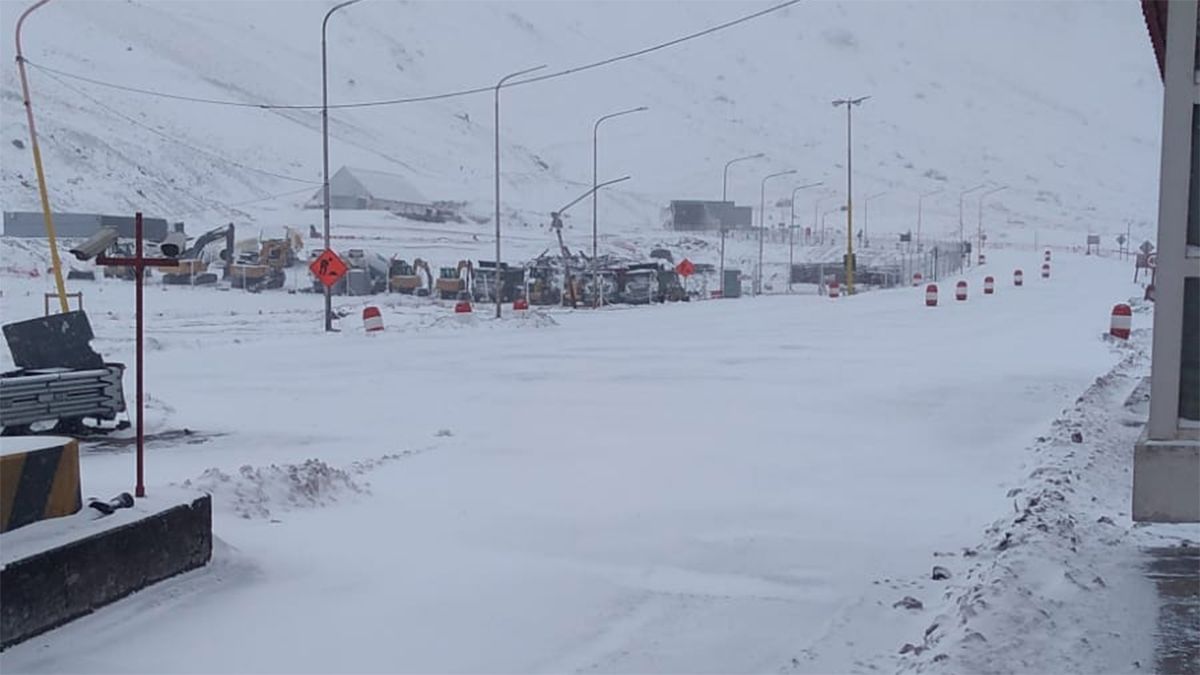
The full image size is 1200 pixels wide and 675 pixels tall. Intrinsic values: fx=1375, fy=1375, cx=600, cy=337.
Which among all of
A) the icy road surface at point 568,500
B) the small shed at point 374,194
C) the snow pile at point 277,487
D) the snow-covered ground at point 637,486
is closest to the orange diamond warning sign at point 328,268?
the snow-covered ground at point 637,486

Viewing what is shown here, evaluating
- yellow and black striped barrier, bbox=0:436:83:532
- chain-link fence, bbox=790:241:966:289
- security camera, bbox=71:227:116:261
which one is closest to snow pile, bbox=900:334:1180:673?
yellow and black striped barrier, bbox=0:436:83:532

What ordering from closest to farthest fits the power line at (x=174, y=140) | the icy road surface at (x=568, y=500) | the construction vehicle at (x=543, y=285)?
1. the icy road surface at (x=568, y=500)
2. the construction vehicle at (x=543, y=285)
3. the power line at (x=174, y=140)

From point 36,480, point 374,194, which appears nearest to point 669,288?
point 36,480

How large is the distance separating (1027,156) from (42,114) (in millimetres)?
130095

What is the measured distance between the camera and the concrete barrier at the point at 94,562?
6191 mm

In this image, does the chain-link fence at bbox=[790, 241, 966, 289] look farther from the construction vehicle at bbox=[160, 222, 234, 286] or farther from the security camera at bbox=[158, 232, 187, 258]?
the security camera at bbox=[158, 232, 187, 258]

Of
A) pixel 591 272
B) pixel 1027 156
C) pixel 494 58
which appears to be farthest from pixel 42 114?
pixel 1027 156

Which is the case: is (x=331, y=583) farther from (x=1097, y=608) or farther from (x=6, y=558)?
(x=1097, y=608)

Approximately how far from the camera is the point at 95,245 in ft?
26.0

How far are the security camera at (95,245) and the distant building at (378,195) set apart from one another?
97540 millimetres

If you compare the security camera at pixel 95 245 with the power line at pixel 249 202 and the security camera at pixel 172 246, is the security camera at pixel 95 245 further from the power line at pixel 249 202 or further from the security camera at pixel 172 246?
the power line at pixel 249 202

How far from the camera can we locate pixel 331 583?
750 cm

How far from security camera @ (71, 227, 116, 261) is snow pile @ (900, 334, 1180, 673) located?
16.1 feet

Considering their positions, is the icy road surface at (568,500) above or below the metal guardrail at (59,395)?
below
